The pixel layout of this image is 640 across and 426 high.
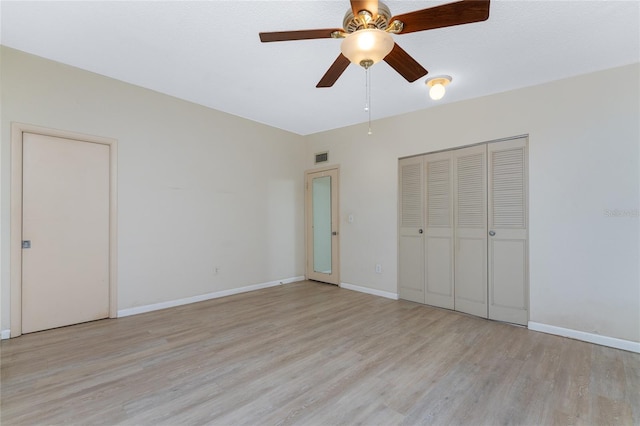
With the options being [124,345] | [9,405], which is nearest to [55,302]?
[124,345]

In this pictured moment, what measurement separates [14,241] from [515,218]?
5341 mm

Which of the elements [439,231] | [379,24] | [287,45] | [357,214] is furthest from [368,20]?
[357,214]

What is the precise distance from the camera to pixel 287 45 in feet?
8.66

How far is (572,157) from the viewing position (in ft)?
10.0

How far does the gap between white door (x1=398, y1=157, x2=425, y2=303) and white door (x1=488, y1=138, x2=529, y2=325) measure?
895mm

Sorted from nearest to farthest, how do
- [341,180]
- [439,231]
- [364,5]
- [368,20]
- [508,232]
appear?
[364,5]
[368,20]
[508,232]
[439,231]
[341,180]

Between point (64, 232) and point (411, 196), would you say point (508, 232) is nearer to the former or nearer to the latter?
point (411, 196)

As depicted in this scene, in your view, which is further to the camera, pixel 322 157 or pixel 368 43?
pixel 322 157

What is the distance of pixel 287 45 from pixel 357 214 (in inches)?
114

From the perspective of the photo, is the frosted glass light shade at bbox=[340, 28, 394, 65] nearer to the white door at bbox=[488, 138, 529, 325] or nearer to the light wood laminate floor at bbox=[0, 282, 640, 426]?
the light wood laminate floor at bbox=[0, 282, 640, 426]

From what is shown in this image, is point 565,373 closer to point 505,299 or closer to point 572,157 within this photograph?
point 505,299

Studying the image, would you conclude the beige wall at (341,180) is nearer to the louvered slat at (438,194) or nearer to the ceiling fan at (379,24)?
the louvered slat at (438,194)

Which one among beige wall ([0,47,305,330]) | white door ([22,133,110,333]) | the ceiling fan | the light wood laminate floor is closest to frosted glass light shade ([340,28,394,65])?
the ceiling fan

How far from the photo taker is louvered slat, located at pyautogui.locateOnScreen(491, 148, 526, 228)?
11.1 ft
